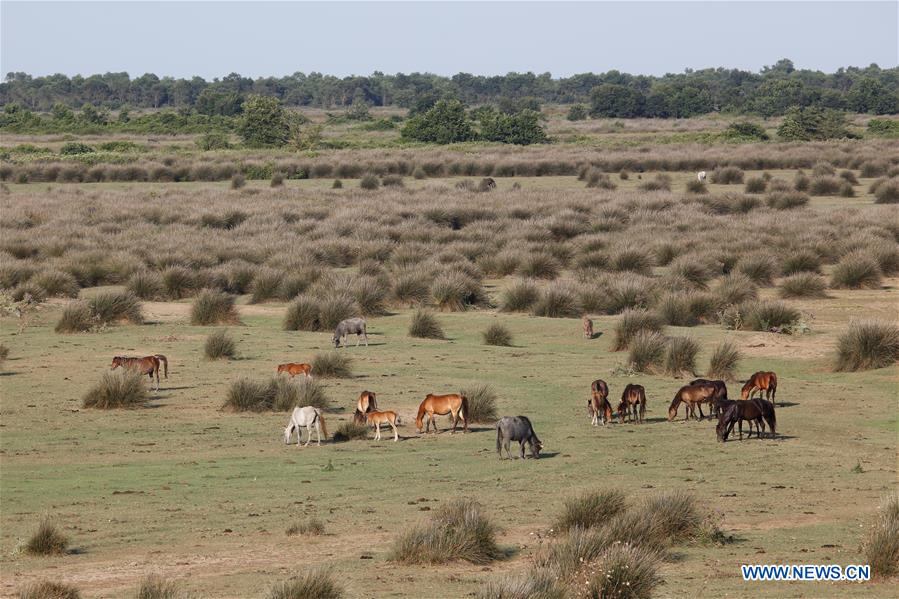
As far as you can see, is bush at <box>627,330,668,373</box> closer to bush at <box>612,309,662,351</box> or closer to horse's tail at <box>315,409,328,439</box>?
bush at <box>612,309,662,351</box>

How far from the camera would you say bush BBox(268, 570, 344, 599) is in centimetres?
884

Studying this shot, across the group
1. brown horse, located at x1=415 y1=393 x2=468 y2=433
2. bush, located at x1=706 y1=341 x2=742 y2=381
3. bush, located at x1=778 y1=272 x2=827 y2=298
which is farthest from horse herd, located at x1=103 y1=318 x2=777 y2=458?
bush, located at x1=778 y1=272 x2=827 y2=298

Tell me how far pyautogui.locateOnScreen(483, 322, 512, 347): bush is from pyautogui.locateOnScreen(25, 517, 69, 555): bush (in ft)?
48.3

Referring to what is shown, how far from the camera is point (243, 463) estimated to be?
49.8 feet

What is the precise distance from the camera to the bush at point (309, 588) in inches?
348

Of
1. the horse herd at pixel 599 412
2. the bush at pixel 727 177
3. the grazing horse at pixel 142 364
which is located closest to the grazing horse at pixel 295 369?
the grazing horse at pixel 142 364

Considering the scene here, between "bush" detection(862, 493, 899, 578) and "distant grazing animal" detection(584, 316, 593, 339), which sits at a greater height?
"bush" detection(862, 493, 899, 578)

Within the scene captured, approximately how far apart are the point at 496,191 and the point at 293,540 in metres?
47.7

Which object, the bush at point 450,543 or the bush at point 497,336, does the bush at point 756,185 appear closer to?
the bush at point 497,336

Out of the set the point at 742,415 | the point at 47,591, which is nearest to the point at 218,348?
the point at 742,415

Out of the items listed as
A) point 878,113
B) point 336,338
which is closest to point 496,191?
point 336,338

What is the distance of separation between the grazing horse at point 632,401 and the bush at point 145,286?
1758cm

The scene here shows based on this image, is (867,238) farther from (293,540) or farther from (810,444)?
(293,540)

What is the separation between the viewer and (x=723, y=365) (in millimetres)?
21531
